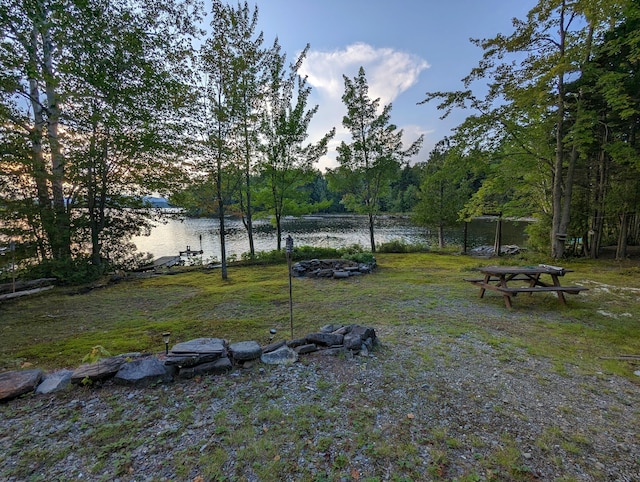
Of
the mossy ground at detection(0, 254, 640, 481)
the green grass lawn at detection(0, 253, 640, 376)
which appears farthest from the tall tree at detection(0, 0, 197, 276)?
the mossy ground at detection(0, 254, 640, 481)

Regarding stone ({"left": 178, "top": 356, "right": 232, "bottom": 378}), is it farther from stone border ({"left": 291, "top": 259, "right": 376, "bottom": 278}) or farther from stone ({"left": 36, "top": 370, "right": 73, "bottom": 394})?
stone border ({"left": 291, "top": 259, "right": 376, "bottom": 278})

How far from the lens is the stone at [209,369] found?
2.89 meters

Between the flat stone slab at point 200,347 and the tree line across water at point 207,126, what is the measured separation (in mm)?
4946

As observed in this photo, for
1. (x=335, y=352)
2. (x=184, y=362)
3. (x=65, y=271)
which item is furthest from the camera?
(x=65, y=271)

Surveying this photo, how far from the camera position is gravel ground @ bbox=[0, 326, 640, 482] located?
5.90 ft

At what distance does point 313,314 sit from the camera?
5090 millimetres

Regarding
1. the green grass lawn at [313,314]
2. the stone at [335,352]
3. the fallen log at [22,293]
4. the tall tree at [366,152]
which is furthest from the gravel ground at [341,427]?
the tall tree at [366,152]

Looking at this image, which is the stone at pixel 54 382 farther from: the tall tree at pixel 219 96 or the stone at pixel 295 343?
the tall tree at pixel 219 96

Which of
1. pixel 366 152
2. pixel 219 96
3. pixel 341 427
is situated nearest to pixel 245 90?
pixel 219 96

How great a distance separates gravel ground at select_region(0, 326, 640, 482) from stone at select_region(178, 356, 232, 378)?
107 millimetres

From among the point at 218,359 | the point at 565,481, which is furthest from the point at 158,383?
the point at 565,481

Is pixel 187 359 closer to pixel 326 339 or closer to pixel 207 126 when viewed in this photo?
pixel 326 339

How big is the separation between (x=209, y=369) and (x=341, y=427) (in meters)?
1.57

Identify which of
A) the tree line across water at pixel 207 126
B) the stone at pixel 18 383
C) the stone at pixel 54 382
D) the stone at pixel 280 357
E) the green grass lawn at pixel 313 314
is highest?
the tree line across water at pixel 207 126
